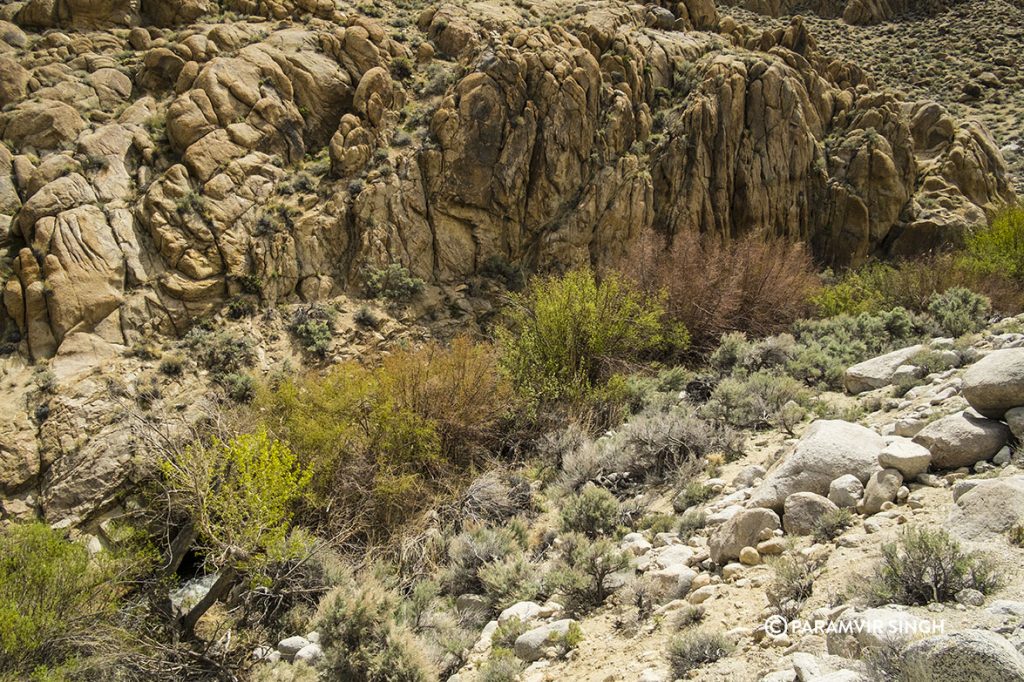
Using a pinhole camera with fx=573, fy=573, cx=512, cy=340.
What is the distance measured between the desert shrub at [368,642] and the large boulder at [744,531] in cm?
328

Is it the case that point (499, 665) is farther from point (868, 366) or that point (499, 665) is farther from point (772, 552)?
point (868, 366)

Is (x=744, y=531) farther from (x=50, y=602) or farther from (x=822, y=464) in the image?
(x=50, y=602)

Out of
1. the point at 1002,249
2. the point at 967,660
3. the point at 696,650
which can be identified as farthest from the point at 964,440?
the point at 1002,249

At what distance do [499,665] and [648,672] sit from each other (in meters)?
1.51

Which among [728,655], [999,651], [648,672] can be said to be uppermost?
[999,651]

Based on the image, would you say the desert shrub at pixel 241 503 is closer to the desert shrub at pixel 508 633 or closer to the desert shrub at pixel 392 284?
the desert shrub at pixel 508 633

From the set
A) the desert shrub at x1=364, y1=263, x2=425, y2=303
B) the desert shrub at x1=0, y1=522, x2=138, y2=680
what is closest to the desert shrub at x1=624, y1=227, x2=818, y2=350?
the desert shrub at x1=364, y1=263, x2=425, y2=303

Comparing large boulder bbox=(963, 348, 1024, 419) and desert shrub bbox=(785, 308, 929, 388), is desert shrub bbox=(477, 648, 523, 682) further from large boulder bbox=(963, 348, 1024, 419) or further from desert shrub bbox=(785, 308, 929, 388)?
desert shrub bbox=(785, 308, 929, 388)

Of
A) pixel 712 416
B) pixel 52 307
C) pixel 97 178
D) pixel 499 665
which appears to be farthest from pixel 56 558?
pixel 97 178

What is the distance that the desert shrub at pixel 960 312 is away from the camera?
12469 millimetres

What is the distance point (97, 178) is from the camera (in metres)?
18.4

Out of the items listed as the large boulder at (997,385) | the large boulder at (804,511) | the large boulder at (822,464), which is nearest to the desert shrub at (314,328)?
the large boulder at (822,464)

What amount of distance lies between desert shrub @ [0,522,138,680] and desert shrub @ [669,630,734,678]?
6151 millimetres

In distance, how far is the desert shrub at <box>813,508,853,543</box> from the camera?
5.35m
